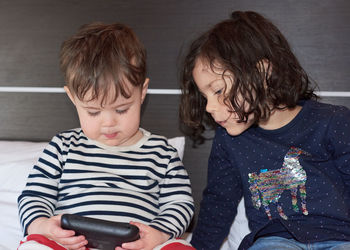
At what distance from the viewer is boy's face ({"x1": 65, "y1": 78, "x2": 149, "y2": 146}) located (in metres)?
1.04

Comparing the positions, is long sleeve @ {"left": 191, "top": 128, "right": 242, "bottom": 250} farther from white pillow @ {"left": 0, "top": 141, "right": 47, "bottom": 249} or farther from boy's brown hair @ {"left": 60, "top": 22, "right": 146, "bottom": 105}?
white pillow @ {"left": 0, "top": 141, "right": 47, "bottom": 249}

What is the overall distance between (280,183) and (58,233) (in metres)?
0.59

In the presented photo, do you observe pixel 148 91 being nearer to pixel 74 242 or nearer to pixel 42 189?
pixel 42 189

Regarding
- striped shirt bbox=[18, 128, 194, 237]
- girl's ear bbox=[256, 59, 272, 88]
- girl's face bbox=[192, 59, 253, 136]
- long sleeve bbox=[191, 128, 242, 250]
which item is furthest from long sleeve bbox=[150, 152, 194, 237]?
girl's ear bbox=[256, 59, 272, 88]

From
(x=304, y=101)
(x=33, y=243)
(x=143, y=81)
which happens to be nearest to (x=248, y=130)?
(x=304, y=101)

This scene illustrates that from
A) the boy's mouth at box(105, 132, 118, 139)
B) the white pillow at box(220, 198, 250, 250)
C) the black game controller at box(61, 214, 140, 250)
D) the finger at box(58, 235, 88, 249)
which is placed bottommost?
the white pillow at box(220, 198, 250, 250)

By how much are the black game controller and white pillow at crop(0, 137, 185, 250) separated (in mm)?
332

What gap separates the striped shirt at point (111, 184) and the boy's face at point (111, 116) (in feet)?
0.22

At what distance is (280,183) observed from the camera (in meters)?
1.07

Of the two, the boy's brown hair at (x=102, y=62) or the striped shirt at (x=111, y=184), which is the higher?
the boy's brown hair at (x=102, y=62)

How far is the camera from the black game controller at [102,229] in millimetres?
874

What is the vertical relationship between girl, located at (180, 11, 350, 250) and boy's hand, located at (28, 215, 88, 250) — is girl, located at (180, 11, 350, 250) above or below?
above

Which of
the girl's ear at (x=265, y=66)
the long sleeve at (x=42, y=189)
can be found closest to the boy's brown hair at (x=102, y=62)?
the long sleeve at (x=42, y=189)

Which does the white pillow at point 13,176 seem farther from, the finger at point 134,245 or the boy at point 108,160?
the finger at point 134,245
